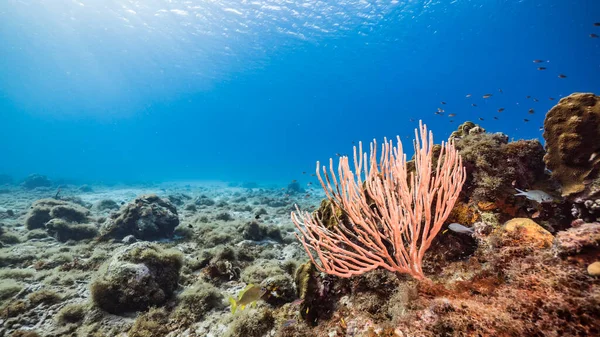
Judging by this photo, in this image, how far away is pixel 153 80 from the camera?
5434 cm

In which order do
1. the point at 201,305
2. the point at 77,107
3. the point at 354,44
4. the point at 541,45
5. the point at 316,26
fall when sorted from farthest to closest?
the point at 77,107 < the point at 541,45 < the point at 354,44 < the point at 316,26 < the point at 201,305

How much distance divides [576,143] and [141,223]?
1167 cm

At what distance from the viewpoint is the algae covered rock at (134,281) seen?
168 inches

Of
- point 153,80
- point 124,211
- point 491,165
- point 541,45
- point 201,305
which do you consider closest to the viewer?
point 491,165

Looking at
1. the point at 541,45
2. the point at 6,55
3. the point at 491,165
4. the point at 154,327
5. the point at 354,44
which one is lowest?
the point at 154,327

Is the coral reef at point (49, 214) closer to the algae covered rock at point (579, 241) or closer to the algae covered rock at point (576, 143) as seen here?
the algae covered rock at point (579, 241)

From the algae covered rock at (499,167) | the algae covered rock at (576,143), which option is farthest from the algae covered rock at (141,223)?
the algae covered rock at (576,143)

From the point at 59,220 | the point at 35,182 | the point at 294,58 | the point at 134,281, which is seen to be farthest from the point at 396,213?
the point at 35,182

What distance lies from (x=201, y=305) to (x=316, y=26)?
30634 mm

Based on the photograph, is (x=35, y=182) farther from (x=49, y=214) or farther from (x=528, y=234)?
(x=528, y=234)

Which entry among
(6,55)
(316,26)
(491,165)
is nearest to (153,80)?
(6,55)

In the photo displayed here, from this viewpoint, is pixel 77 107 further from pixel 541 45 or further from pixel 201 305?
pixel 541 45

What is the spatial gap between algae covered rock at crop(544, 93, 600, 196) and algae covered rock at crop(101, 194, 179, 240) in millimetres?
11035

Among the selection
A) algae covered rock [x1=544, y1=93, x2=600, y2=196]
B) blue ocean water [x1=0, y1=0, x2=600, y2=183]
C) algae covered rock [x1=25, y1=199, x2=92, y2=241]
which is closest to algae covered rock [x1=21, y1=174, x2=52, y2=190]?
blue ocean water [x1=0, y1=0, x2=600, y2=183]
